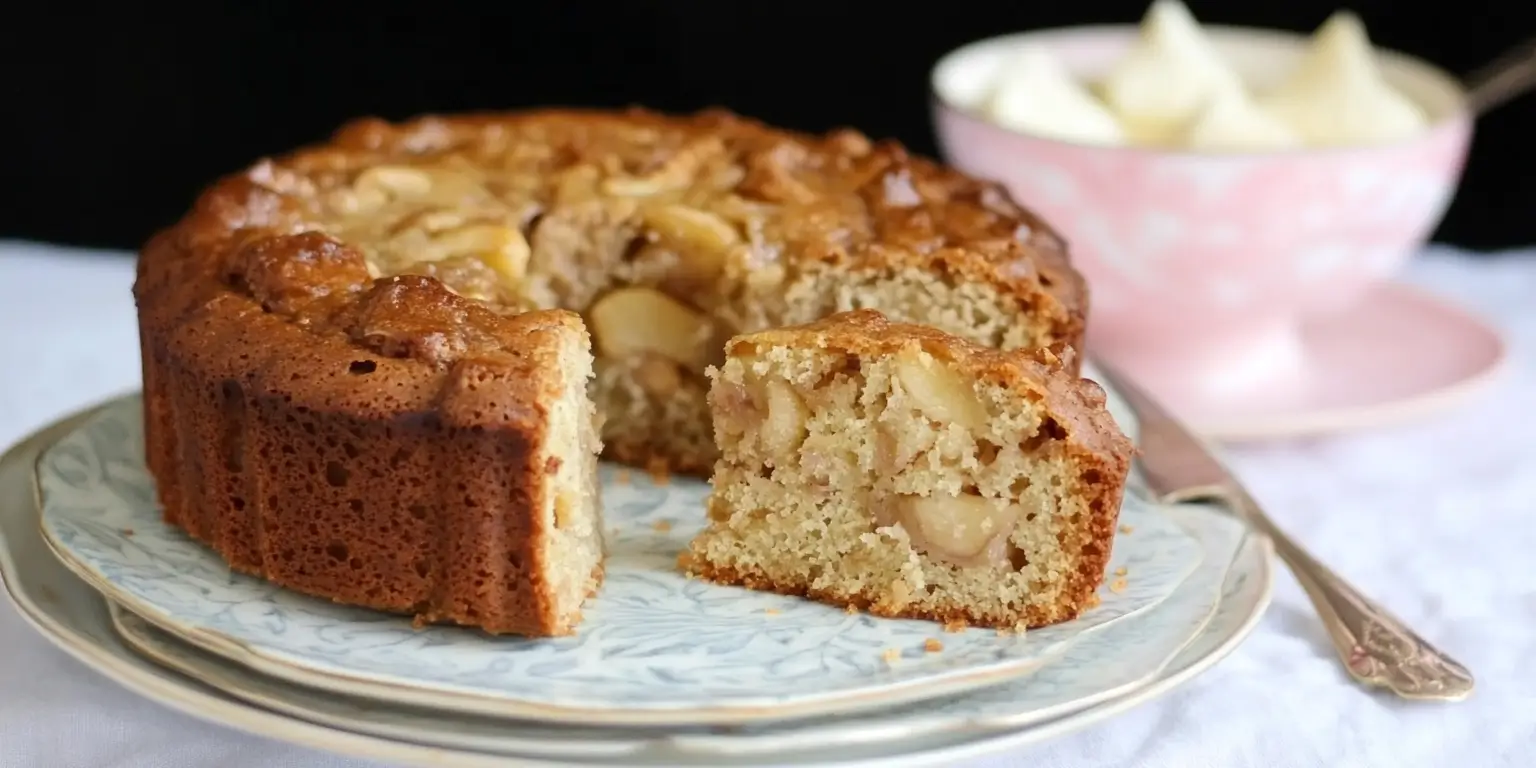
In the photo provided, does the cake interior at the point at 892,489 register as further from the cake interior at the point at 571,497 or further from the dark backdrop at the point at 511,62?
the dark backdrop at the point at 511,62

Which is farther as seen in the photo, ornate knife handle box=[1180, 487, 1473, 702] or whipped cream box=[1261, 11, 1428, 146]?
whipped cream box=[1261, 11, 1428, 146]

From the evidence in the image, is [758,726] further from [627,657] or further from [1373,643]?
[1373,643]

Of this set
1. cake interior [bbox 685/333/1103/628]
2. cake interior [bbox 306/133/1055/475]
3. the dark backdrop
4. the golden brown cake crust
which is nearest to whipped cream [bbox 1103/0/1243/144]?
cake interior [bbox 306/133/1055/475]

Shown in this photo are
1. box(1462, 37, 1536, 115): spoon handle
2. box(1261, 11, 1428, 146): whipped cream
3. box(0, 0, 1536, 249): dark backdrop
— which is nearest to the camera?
box(1261, 11, 1428, 146): whipped cream

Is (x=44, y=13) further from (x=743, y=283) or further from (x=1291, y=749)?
(x=1291, y=749)

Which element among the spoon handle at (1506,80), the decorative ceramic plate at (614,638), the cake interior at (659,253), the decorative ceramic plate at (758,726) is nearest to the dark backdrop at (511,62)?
the spoon handle at (1506,80)

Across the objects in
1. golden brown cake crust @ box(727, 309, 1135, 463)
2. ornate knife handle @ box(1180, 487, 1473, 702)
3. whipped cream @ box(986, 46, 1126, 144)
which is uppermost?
whipped cream @ box(986, 46, 1126, 144)

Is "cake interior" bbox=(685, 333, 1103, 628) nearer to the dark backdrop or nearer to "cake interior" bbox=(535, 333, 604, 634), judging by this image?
"cake interior" bbox=(535, 333, 604, 634)
